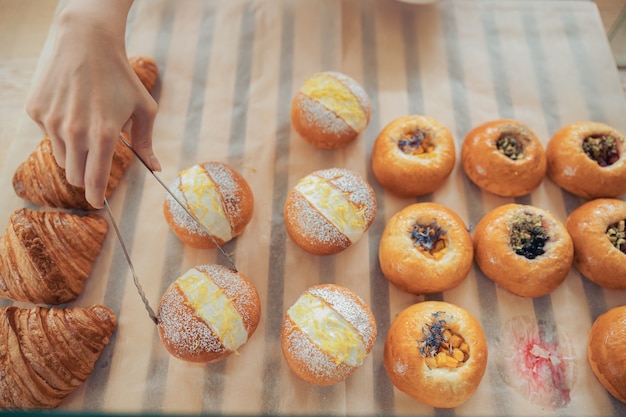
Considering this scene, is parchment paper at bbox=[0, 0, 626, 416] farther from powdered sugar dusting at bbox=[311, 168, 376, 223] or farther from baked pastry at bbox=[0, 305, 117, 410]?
powdered sugar dusting at bbox=[311, 168, 376, 223]

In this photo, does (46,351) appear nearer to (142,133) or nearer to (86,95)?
(142,133)

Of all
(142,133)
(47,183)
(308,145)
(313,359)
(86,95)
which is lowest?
(313,359)

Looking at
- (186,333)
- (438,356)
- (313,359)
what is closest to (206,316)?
(186,333)

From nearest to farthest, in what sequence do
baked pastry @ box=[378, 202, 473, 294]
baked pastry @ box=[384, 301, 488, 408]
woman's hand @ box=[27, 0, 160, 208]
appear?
woman's hand @ box=[27, 0, 160, 208]
baked pastry @ box=[384, 301, 488, 408]
baked pastry @ box=[378, 202, 473, 294]

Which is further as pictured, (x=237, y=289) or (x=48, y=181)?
(x=48, y=181)

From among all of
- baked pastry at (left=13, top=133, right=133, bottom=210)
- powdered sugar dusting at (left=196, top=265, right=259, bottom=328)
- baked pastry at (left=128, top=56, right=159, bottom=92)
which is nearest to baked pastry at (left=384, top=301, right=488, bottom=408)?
powdered sugar dusting at (left=196, top=265, right=259, bottom=328)
